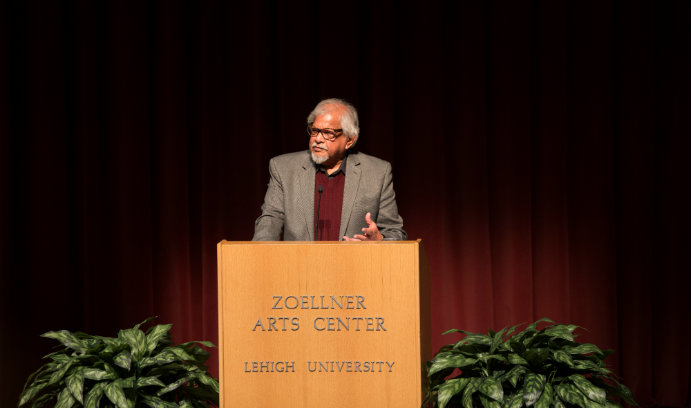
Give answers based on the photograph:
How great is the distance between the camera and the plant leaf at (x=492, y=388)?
2.57m

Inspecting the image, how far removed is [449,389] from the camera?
2639 millimetres

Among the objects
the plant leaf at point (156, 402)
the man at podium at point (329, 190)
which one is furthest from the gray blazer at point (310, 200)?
the plant leaf at point (156, 402)

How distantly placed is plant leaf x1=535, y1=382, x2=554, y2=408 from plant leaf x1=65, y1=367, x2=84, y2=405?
1.58 metres

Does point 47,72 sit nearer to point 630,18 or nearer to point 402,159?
point 402,159

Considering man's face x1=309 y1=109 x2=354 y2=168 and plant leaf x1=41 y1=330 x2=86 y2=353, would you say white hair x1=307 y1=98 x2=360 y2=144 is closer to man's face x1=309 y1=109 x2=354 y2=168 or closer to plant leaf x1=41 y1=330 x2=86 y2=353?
man's face x1=309 y1=109 x2=354 y2=168

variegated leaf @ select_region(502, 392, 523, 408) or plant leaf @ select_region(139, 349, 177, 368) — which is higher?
plant leaf @ select_region(139, 349, 177, 368)

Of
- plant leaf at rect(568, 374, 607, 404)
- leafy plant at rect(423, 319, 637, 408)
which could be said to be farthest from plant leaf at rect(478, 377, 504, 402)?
plant leaf at rect(568, 374, 607, 404)

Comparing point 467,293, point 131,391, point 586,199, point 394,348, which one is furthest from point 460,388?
point 586,199

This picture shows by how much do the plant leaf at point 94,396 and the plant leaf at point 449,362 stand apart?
3.82 ft

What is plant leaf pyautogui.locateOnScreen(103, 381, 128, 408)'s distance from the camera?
264 centimetres

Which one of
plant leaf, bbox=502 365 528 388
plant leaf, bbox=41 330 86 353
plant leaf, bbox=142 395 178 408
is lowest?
plant leaf, bbox=142 395 178 408

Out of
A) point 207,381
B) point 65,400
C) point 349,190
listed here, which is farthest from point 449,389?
point 65,400

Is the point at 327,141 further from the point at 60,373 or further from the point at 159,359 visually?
the point at 60,373

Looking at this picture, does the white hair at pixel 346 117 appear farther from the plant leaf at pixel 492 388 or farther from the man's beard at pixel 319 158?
the plant leaf at pixel 492 388
